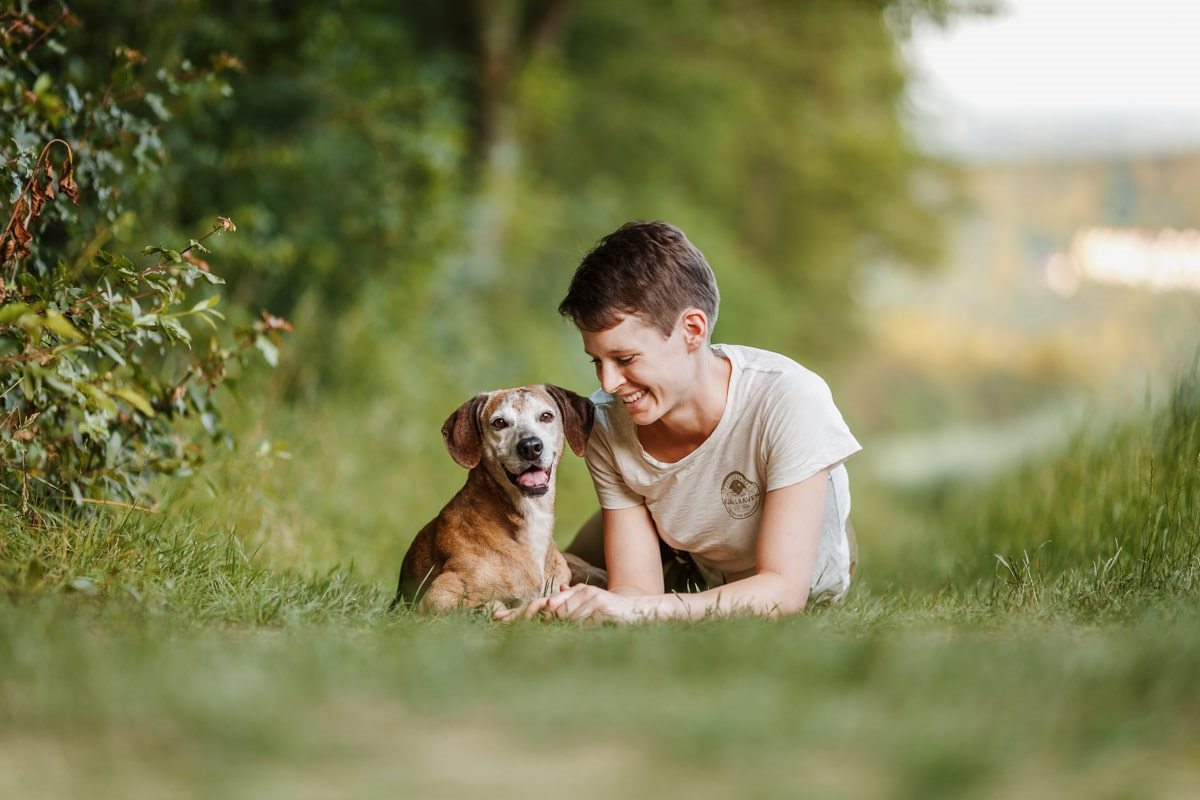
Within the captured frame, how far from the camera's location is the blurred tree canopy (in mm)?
7605

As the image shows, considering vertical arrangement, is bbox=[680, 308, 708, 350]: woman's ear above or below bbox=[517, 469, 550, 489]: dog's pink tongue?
above

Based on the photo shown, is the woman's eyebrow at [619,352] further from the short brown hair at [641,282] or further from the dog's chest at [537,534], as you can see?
the dog's chest at [537,534]

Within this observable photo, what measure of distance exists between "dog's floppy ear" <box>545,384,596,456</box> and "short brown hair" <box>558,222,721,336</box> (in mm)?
393

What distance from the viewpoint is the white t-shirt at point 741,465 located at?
3750 millimetres

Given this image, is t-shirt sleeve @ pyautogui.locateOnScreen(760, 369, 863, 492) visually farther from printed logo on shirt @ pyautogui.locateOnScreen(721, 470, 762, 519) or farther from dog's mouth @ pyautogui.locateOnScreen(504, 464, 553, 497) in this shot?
dog's mouth @ pyautogui.locateOnScreen(504, 464, 553, 497)

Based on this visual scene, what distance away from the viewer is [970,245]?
25.2m

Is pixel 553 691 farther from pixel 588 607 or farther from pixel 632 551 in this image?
pixel 632 551

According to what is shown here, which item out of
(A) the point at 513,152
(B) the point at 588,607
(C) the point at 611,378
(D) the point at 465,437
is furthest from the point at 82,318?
(A) the point at 513,152

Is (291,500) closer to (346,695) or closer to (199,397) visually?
(199,397)

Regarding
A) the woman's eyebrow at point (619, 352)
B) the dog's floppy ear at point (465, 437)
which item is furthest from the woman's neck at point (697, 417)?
the dog's floppy ear at point (465, 437)

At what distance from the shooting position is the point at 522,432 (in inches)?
157

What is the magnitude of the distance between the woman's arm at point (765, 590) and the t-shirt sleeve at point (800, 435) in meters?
0.04

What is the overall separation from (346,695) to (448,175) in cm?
756

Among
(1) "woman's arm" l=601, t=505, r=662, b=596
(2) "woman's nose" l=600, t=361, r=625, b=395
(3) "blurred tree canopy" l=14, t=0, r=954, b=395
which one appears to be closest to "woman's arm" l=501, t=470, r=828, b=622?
(1) "woman's arm" l=601, t=505, r=662, b=596
